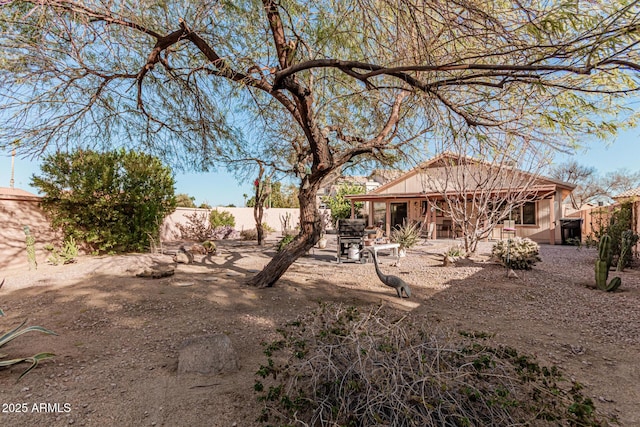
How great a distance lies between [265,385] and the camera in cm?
241

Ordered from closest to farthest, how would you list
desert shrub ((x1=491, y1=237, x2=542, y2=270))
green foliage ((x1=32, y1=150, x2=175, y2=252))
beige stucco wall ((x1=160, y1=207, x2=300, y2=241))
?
1. desert shrub ((x1=491, y1=237, x2=542, y2=270))
2. green foliage ((x1=32, y1=150, x2=175, y2=252))
3. beige stucco wall ((x1=160, y1=207, x2=300, y2=241))

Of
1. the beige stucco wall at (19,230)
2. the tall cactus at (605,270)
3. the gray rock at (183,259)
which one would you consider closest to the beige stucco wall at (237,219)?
the beige stucco wall at (19,230)

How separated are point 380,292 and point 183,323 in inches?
131

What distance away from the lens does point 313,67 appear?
317 centimetres

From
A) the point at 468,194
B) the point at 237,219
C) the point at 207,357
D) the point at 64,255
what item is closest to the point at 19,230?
the point at 64,255

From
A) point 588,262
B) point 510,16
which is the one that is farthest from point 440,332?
point 588,262

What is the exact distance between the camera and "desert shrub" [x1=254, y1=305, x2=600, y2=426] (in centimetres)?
162

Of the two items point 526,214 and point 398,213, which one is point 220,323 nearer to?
point 526,214

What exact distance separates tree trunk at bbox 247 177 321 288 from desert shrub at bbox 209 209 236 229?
44.5 feet

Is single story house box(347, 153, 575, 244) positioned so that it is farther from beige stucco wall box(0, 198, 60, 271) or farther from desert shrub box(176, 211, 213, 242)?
beige stucco wall box(0, 198, 60, 271)

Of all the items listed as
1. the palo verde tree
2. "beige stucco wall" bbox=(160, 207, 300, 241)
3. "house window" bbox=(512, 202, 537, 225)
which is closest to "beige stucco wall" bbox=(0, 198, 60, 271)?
"beige stucco wall" bbox=(160, 207, 300, 241)

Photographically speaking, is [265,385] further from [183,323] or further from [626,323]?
[626,323]

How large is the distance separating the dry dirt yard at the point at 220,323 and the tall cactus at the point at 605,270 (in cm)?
16

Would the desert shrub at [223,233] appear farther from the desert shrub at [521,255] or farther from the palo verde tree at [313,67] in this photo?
the desert shrub at [521,255]
